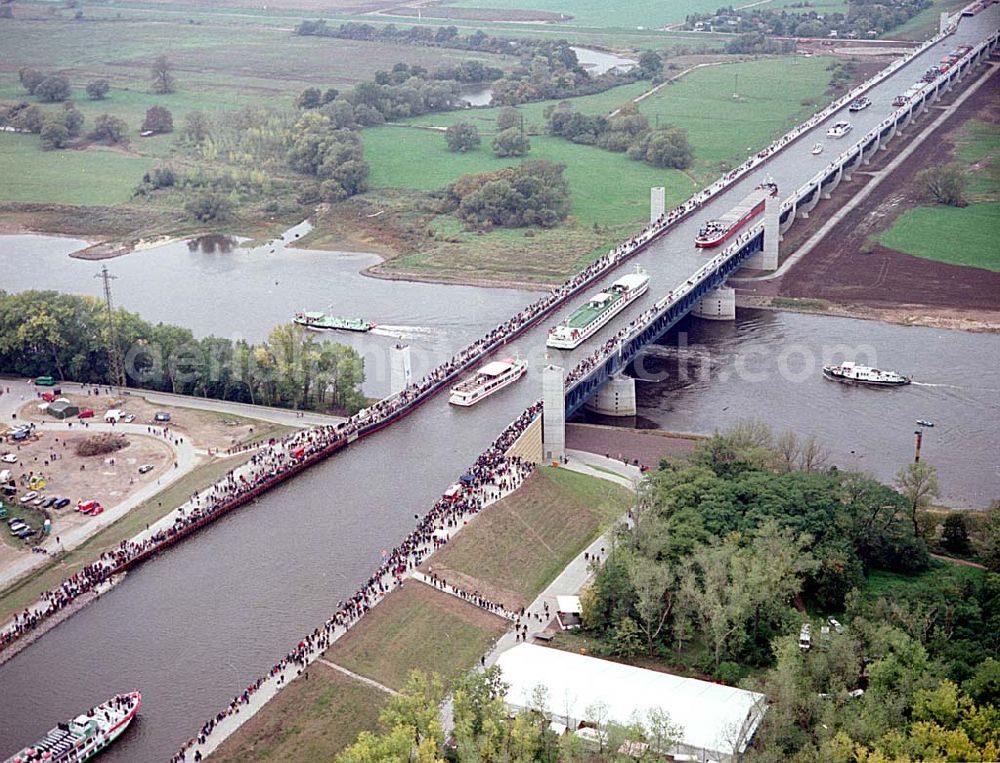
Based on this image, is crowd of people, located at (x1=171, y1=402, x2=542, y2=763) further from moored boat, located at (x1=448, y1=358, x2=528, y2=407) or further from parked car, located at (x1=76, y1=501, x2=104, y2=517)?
parked car, located at (x1=76, y1=501, x2=104, y2=517)

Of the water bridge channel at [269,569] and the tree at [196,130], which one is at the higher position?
the tree at [196,130]

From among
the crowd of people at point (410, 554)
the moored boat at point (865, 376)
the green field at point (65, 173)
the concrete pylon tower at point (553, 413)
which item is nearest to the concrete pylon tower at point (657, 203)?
the moored boat at point (865, 376)

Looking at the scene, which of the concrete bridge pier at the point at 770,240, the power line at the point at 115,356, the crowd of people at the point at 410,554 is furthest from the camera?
the concrete bridge pier at the point at 770,240

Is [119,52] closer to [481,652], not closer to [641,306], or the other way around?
[641,306]

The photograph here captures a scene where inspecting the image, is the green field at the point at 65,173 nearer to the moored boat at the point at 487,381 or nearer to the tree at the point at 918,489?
the moored boat at the point at 487,381

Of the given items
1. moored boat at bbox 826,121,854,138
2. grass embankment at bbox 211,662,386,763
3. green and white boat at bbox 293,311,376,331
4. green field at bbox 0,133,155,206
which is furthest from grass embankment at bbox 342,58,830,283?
grass embankment at bbox 211,662,386,763

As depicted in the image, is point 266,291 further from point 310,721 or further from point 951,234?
point 310,721
